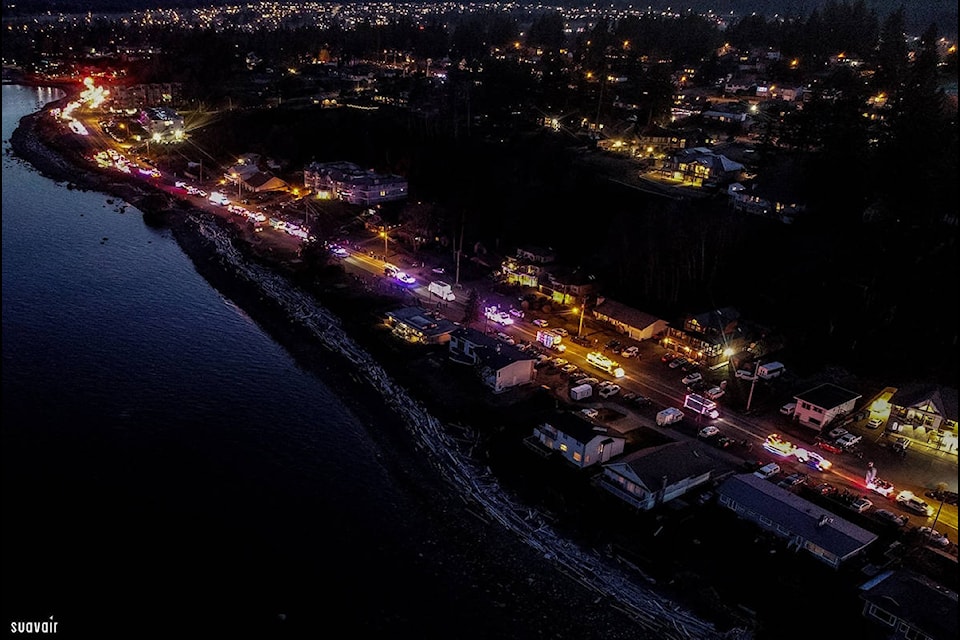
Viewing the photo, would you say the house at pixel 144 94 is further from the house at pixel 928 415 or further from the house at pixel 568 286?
the house at pixel 928 415

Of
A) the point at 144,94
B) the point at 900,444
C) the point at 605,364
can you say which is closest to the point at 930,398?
the point at 900,444

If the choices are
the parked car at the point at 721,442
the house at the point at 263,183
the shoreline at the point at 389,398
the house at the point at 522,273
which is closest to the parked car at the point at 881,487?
the parked car at the point at 721,442

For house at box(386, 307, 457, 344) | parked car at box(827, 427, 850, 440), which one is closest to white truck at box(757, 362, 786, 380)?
parked car at box(827, 427, 850, 440)

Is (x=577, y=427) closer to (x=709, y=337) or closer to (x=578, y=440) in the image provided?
(x=578, y=440)

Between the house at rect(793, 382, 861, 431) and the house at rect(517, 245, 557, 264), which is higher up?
the house at rect(517, 245, 557, 264)

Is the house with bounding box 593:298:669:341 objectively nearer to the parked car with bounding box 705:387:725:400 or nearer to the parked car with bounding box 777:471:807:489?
Answer: the parked car with bounding box 705:387:725:400

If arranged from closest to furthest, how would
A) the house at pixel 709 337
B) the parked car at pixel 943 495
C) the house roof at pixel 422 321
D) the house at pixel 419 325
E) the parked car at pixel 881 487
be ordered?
the parked car at pixel 943 495
the parked car at pixel 881 487
the house at pixel 709 337
the house at pixel 419 325
the house roof at pixel 422 321

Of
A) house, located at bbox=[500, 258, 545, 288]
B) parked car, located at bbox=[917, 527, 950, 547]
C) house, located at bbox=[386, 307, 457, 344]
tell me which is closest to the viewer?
parked car, located at bbox=[917, 527, 950, 547]
